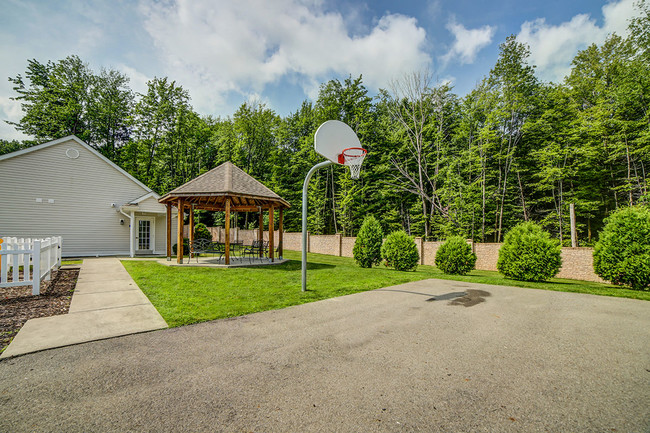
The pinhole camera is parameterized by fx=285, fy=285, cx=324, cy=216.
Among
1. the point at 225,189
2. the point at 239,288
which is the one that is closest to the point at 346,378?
the point at 239,288

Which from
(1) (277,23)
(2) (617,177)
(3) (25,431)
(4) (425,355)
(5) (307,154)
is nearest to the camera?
(3) (25,431)

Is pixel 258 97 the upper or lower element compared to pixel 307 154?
upper

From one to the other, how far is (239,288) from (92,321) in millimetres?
3047

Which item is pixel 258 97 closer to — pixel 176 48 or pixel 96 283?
pixel 176 48

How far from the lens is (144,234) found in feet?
55.1

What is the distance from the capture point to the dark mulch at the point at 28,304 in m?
4.14

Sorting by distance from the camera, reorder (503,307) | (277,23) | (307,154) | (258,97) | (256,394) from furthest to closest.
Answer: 1. (258,97)
2. (307,154)
3. (277,23)
4. (503,307)
5. (256,394)

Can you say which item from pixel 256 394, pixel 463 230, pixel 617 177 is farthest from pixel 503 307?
pixel 617 177

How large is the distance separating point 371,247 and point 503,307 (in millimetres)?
6919

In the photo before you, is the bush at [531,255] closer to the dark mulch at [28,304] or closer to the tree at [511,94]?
the tree at [511,94]

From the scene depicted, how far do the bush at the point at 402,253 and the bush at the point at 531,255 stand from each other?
3095mm

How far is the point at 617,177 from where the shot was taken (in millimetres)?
18719

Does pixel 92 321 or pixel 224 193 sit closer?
pixel 92 321

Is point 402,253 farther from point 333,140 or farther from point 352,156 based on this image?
point 333,140
